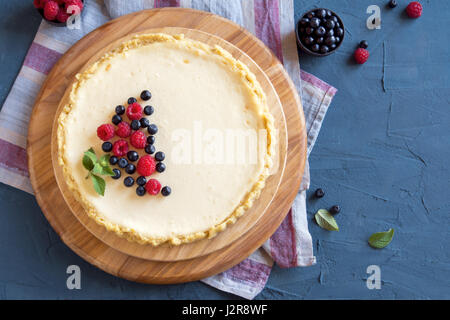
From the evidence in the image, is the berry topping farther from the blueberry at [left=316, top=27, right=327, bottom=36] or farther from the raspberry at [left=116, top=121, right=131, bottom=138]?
the blueberry at [left=316, top=27, right=327, bottom=36]

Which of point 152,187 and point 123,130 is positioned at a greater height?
point 123,130

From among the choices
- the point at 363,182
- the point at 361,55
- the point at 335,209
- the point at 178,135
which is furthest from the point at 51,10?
the point at 363,182

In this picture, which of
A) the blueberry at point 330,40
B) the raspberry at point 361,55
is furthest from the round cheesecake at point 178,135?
the raspberry at point 361,55

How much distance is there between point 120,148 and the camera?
8.38 feet

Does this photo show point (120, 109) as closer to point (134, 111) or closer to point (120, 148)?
point (134, 111)

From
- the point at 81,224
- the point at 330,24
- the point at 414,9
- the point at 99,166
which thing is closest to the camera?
the point at 99,166

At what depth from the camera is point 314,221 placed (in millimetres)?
3109

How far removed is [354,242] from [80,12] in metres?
2.81

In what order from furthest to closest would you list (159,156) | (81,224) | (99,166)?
(81,224)
(159,156)
(99,166)

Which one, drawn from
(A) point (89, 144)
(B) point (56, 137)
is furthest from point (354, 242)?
(B) point (56, 137)

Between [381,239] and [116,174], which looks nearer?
[116,174]

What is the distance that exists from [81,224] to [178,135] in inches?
37.9

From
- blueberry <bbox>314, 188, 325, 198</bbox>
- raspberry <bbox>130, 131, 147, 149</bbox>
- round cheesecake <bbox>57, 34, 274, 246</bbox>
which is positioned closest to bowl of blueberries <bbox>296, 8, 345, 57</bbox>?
round cheesecake <bbox>57, 34, 274, 246</bbox>

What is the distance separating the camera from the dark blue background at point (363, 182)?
3.02m
